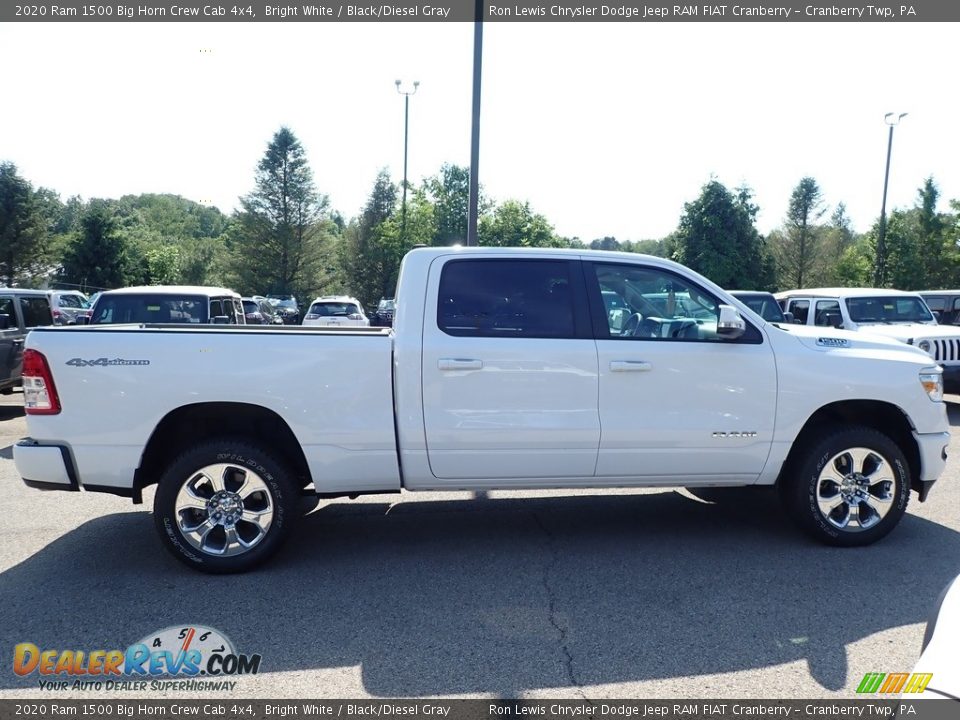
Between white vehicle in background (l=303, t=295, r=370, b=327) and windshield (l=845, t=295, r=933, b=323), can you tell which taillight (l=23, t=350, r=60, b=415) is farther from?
white vehicle in background (l=303, t=295, r=370, b=327)

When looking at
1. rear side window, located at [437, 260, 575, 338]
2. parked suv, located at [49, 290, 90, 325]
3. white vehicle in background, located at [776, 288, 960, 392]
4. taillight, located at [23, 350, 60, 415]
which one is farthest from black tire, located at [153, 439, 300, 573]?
parked suv, located at [49, 290, 90, 325]

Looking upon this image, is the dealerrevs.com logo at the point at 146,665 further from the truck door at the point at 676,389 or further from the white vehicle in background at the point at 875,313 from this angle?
the white vehicle in background at the point at 875,313

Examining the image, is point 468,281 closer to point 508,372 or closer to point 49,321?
point 508,372

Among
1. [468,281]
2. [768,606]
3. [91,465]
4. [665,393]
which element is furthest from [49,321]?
[768,606]

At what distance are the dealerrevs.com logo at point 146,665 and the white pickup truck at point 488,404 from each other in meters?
0.93

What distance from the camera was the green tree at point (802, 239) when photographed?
164 feet

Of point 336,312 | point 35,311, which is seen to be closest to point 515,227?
point 336,312

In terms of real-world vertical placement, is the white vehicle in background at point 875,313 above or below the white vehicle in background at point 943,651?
above

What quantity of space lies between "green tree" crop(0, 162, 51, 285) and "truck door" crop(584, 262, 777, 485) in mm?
48887

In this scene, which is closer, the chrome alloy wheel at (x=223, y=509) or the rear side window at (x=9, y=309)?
the chrome alloy wheel at (x=223, y=509)

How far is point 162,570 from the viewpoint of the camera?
15.7 feet

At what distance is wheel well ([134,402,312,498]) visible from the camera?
15.5 ft

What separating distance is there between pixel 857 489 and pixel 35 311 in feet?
39.7

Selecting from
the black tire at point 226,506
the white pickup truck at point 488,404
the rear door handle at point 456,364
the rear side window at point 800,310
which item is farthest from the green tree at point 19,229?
the rear door handle at point 456,364
